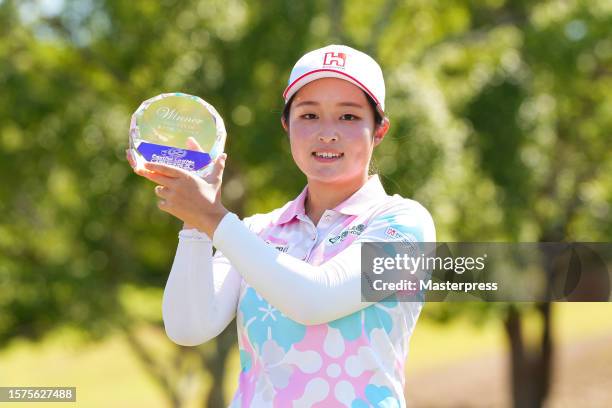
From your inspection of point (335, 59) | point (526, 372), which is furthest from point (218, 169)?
point (526, 372)

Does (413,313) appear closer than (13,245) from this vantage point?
Yes

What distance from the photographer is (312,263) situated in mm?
2094

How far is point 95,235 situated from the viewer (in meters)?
11.0

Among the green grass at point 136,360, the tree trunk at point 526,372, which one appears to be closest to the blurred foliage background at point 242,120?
the tree trunk at point 526,372

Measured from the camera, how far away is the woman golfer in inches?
75.6

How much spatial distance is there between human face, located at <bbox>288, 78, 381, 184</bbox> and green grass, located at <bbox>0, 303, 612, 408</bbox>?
1449cm

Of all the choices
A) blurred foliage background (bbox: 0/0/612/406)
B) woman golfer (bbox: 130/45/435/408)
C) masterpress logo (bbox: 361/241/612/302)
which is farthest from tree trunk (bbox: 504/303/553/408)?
woman golfer (bbox: 130/45/435/408)

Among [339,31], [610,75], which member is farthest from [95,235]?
[610,75]

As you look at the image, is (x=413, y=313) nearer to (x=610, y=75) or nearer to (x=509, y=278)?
(x=509, y=278)

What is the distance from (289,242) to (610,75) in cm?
1054

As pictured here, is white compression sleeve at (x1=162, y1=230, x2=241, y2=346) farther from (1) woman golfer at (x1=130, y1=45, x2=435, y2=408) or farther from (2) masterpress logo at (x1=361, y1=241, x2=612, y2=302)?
(2) masterpress logo at (x1=361, y1=241, x2=612, y2=302)

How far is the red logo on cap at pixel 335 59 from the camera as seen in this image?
2.12 m

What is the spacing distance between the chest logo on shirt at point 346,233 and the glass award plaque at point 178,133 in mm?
334

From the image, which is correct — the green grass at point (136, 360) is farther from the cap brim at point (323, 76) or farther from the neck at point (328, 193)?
the cap brim at point (323, 76)
